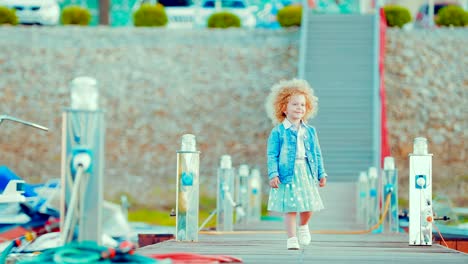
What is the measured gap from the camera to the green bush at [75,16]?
3803cm

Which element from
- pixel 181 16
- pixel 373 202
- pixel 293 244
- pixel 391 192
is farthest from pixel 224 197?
pixel 181 16

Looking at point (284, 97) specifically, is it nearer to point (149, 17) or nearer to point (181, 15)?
point (149, 17)

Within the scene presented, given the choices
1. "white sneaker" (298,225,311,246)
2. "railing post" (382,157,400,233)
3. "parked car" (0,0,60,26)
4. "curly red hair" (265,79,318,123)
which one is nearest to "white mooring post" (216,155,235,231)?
"railing post" (382,157,400,233)

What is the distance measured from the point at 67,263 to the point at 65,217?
1.35 feet

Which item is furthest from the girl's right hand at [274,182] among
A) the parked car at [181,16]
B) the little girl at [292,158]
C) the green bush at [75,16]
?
the parked car at [181,16]

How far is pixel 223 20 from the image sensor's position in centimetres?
3744

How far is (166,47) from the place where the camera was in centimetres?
3672

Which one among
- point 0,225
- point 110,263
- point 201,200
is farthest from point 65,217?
point 201,200

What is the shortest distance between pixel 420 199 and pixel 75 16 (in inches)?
1119

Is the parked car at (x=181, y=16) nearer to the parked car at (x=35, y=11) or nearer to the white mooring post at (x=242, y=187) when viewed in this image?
the parked car at (x=35, y=11)

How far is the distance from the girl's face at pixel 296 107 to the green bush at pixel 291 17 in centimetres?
2647

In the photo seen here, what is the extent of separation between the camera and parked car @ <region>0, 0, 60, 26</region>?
3803 centimetres

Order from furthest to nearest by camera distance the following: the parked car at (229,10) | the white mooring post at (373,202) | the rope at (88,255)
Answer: the parked car at (229,10)
the white mooring post at (373,202)
the rope at (88,255)

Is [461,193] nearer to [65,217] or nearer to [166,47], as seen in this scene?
[166,47]
